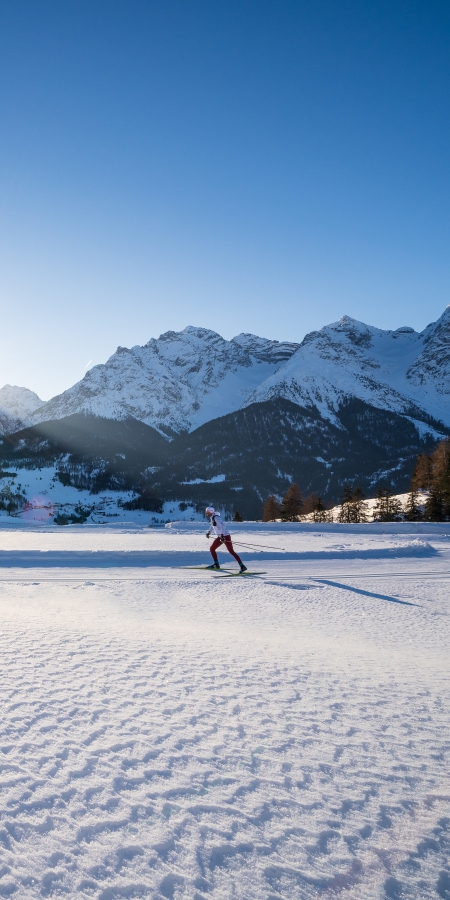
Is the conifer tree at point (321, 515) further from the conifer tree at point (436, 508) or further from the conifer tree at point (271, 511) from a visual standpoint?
the conifer tree at point (436, 508)

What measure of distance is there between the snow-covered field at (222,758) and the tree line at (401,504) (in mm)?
43731

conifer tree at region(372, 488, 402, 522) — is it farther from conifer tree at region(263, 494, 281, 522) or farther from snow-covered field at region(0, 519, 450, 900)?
snow-covered field at region(0, 519, 450, 900)

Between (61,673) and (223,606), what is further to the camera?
(223,606)

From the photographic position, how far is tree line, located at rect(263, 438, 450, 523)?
1890 inches

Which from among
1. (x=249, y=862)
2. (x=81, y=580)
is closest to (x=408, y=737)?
(x=249, y=862)

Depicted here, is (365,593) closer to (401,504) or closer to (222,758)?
(222,758)

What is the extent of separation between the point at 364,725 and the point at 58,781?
268 centimetres

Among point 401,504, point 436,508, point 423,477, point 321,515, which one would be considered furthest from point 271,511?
point 436,508

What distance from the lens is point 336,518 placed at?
61.0 metres

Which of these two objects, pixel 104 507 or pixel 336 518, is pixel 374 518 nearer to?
pixel 336 518

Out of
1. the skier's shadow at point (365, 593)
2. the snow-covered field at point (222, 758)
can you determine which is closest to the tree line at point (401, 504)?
the skier's shadow at point (365, 593)

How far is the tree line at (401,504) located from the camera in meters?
48.0

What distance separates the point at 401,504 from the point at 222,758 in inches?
2180

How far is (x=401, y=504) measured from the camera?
2144 inches
